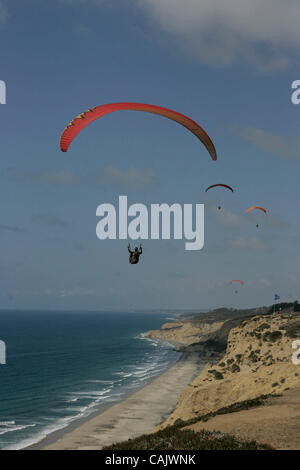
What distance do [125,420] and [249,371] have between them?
16263 mm

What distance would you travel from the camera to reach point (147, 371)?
8488 cm

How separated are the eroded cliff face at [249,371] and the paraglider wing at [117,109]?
2152cm

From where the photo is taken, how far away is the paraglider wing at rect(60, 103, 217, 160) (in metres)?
22.4

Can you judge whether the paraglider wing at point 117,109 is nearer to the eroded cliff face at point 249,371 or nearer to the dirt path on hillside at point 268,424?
the dirt path on hillside at point 268,424

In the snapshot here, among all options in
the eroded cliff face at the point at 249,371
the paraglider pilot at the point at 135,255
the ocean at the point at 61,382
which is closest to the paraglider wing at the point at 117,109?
the paraglider pilot at the point at 135,255

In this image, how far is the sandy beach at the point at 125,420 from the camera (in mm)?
38500

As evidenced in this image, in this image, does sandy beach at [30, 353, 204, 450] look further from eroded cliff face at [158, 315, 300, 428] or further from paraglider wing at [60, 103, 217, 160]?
paraglider wing at [60, 103, 217, 160]

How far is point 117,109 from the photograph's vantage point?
23.5 metres

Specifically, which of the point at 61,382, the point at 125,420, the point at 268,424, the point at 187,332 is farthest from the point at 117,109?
the point at 187,332

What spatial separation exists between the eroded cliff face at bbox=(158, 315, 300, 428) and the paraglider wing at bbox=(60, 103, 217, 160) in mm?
21516

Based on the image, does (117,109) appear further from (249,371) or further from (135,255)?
(249,371)

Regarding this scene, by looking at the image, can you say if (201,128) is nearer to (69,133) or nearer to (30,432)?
(69,133)
